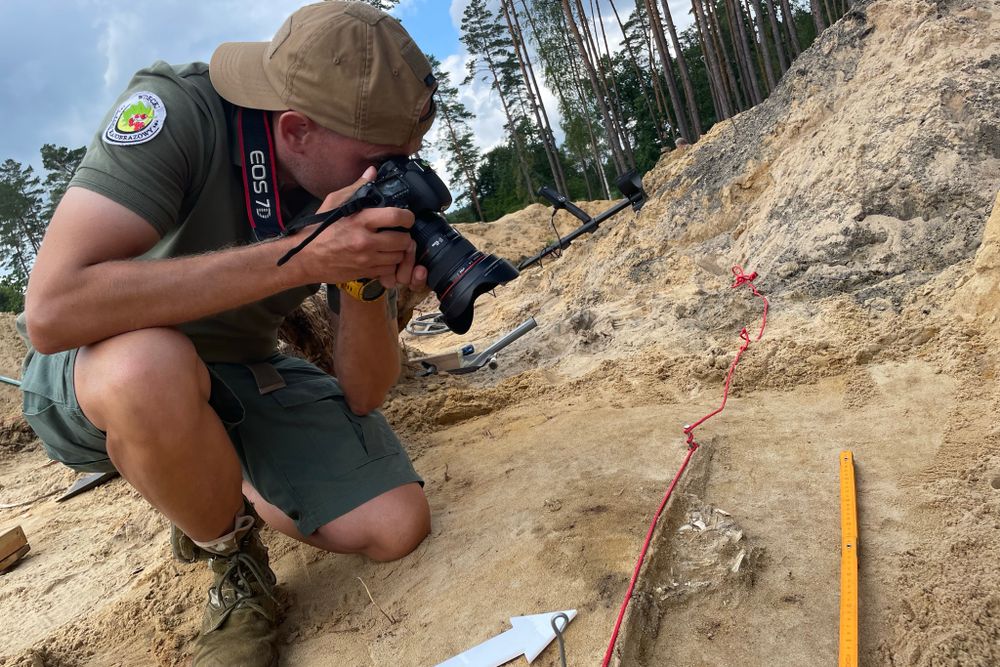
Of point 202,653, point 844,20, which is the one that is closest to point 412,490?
point 202,653

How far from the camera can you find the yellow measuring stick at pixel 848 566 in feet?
3.49

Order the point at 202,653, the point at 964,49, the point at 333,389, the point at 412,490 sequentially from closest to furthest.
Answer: the point at 202,653
the point at 412,490
the point at 333,389
the point at 964,49

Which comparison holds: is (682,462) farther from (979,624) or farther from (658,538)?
(979,624)

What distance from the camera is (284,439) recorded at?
5.68ft

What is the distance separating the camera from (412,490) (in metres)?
1.72

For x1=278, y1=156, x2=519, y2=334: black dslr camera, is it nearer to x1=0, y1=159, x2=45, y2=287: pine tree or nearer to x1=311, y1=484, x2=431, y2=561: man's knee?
x1=311, y1=484, x2=431, y2=561: man's knee

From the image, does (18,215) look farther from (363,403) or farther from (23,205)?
(363,403)

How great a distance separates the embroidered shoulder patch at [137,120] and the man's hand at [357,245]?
396mm

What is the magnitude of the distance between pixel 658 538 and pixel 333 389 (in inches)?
42.5

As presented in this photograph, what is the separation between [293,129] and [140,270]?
1.57 ft

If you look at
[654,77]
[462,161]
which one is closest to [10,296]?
[462,161]

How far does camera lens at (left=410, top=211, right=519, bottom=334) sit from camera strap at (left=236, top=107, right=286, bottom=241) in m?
0.37

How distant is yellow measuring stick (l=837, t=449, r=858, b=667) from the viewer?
106 centimetres

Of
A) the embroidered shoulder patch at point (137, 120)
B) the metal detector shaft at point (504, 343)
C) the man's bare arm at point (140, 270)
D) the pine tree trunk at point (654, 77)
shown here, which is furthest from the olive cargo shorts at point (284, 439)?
the pine tree trunk at point (654, 77)
